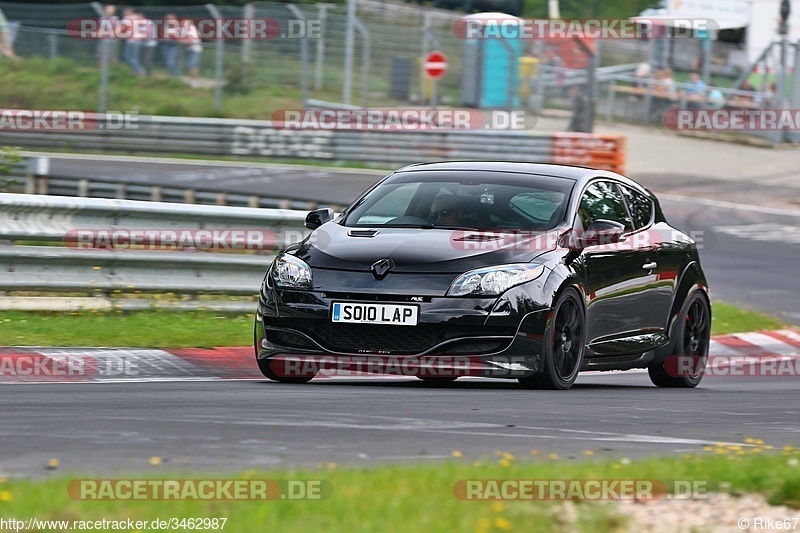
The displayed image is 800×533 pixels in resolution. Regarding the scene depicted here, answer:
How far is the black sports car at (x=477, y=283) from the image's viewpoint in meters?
8.33

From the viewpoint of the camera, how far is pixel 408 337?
834 cm

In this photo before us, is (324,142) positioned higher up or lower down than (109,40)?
lower down

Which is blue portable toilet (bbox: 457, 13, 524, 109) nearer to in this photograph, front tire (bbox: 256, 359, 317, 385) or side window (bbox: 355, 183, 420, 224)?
side window (bbox: 355, 183, 420, 224)

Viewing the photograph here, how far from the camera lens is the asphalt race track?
5.69m

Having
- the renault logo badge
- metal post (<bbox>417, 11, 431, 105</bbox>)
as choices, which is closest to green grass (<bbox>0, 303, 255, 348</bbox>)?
the renault logo badge

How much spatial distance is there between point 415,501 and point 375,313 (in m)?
3.77

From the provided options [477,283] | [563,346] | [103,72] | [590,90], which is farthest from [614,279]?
[103,72]

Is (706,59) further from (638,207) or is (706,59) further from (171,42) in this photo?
(638,207)

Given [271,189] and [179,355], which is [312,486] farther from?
[271,189]

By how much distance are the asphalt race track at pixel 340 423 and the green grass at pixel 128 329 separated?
166 centimetres

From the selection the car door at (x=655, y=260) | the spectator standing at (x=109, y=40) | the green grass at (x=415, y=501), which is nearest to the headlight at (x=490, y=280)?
the car door at (x=655, y=260)

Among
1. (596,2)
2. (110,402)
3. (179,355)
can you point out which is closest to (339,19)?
(596,2)

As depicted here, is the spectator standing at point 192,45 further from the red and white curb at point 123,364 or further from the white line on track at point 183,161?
the red and white curb at point 123,364

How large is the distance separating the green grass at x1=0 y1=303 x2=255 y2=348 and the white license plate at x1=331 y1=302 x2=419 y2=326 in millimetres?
2273
